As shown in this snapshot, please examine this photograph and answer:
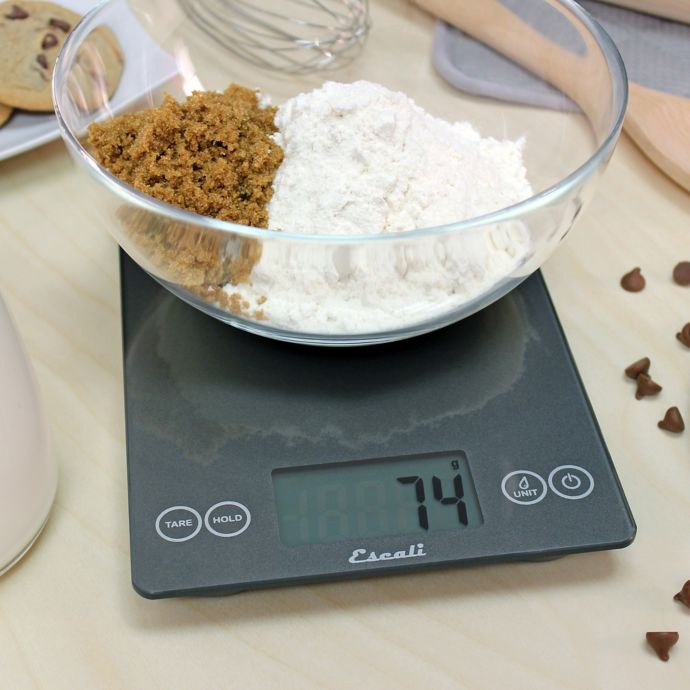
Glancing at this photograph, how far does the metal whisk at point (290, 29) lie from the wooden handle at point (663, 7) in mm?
384

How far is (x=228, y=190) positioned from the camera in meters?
0.62

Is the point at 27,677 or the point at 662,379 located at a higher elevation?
the point at 662,379

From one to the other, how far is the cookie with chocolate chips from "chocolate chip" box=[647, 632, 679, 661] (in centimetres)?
73

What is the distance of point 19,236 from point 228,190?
301 mm

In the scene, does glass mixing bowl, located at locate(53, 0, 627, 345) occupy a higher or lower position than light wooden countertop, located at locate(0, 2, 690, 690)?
higher

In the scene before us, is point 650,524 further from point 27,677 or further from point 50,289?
point 50,289

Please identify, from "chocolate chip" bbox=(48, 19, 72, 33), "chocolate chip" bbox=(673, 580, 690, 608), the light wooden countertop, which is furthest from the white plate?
"chocolate chip" bbox=(673, 580, 690, 608)

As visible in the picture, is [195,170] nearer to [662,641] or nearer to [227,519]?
[227,519]

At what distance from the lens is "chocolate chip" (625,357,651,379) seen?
2.29ft

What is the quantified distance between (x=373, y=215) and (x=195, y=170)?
0.13 meters

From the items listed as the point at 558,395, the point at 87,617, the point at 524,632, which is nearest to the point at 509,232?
the point at 558,395

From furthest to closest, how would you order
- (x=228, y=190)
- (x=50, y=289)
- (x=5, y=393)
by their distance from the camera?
(x=50, y=289) → (x=228, y=190) → (x=5, y=393)

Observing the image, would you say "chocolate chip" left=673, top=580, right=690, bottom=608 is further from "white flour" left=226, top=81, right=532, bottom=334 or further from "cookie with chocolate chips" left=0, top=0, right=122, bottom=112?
"cookie with chocolate chips" left=0, top=0, right=122, bottom=112

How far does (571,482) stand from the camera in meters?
0.59
